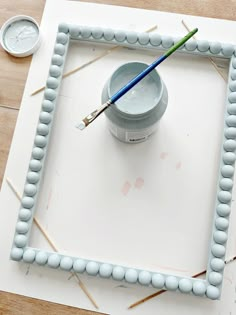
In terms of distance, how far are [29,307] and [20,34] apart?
35 centimetres

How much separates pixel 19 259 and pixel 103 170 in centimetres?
14

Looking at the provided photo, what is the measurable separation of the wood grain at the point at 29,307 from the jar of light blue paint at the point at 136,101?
0.69ft

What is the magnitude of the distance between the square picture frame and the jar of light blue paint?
0.10 m

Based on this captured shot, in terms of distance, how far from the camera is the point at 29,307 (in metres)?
0.46

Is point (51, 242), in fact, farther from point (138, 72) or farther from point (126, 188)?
point (138, 72)

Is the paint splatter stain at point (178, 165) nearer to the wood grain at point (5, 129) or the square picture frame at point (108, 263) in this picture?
the square picture frame at point (108, 263)

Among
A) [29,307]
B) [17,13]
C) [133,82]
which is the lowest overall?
[29,307]

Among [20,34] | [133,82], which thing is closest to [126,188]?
[133,82]

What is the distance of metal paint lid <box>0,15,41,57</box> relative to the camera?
1.77 ft

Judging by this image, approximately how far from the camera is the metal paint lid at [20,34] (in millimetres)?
538

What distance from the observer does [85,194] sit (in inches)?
19.2

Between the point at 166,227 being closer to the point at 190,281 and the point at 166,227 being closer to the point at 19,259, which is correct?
the point at 190,281

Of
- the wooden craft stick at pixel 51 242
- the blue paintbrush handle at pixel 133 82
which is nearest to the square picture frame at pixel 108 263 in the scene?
the wooden craft stick at pixel 51 242

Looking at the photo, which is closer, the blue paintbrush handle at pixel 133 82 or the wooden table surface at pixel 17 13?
the blue paintbrush handle at pixel 133 82
